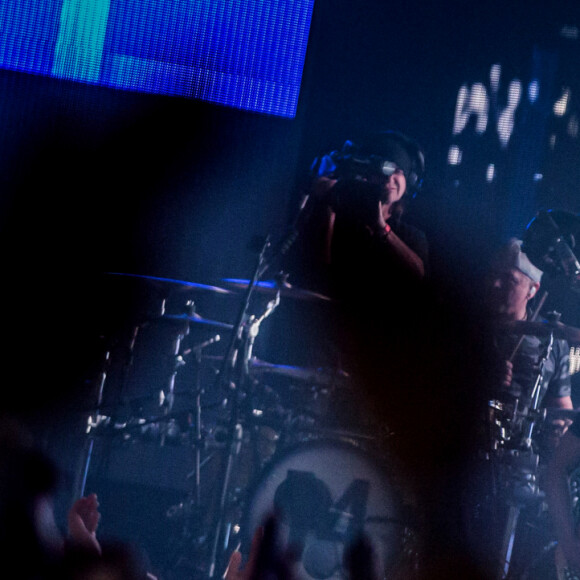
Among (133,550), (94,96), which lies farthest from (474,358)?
(94,96)

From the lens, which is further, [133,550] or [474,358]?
[474,358]

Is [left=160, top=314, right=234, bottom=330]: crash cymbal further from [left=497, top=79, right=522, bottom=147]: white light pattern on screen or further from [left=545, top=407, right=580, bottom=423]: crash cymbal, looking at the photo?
[left=497, top=79, right=522, bottom=147]: white light pattern on screen

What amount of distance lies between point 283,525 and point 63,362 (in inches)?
46.5

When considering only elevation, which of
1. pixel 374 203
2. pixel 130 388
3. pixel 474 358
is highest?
pixel 374 203

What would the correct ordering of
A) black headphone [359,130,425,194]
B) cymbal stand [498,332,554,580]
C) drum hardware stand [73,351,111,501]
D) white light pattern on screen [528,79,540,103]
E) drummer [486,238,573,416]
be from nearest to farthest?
drum hardware stand [73,351,111,501] → cymbal stand [498,332,554,580] → drummer [486,238,573,416] → black headphone [359,130,425,194] → white light pattern on screen [528,79,540,103]

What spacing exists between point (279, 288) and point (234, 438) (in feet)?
2.22

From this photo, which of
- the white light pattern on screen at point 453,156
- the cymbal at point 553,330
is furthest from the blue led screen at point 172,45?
the cymbal at point 553,330

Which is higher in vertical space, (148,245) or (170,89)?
(170,89)

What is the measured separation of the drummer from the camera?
9.62 ft

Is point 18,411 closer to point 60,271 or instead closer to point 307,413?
point 60,271

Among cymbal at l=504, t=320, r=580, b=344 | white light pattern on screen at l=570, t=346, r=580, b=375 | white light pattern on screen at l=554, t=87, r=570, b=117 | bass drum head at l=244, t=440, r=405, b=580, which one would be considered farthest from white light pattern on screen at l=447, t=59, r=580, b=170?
bass drum head at l=244, t=440, r=405, b=580

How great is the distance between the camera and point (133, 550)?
9.16 ft

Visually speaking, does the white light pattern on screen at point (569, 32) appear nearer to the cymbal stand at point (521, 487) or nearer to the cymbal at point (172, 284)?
the cymbal stand at point (521, 487)

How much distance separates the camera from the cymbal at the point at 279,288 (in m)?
2.87
